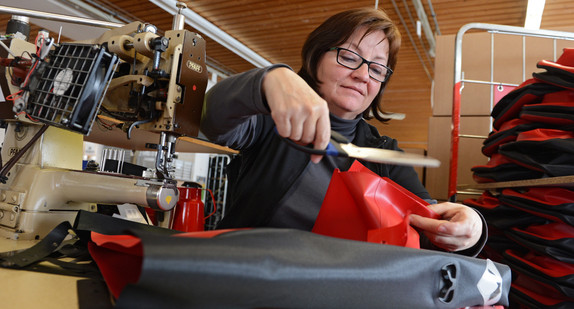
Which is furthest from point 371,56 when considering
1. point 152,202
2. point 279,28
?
point 279,28

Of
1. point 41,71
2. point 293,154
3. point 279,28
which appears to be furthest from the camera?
point 279,28

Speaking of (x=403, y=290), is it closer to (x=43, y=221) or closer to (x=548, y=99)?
(x=43, y=221)

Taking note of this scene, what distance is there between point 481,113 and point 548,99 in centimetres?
81

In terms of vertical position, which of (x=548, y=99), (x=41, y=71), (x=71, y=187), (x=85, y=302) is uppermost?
(x=548, y=99)

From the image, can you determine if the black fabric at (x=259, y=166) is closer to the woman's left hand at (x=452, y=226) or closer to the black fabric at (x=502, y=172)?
the woman's left hand at (x=452, y=226)

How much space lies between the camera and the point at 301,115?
614mm

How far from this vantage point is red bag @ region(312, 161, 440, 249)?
0.73 metres

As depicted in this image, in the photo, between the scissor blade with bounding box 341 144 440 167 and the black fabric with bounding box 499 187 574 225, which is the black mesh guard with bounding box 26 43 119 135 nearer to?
the scissor blade with bounding box 341 144 440 167

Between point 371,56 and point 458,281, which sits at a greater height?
point 371,56

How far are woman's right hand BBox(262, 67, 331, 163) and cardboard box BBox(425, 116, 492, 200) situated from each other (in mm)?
1764

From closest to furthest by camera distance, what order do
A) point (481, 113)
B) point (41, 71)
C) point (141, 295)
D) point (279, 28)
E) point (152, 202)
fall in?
point (141, 295), point (41, 71), point (152, 202), point (481, 113), point (279, 28)

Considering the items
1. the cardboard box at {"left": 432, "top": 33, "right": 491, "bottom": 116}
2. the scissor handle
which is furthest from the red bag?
the cardboard box at {"left": 432, "top": 33, "right": 491, "bottom": 116}

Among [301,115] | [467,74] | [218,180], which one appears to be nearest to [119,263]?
[301,115]

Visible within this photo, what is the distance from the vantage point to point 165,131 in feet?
3.38
